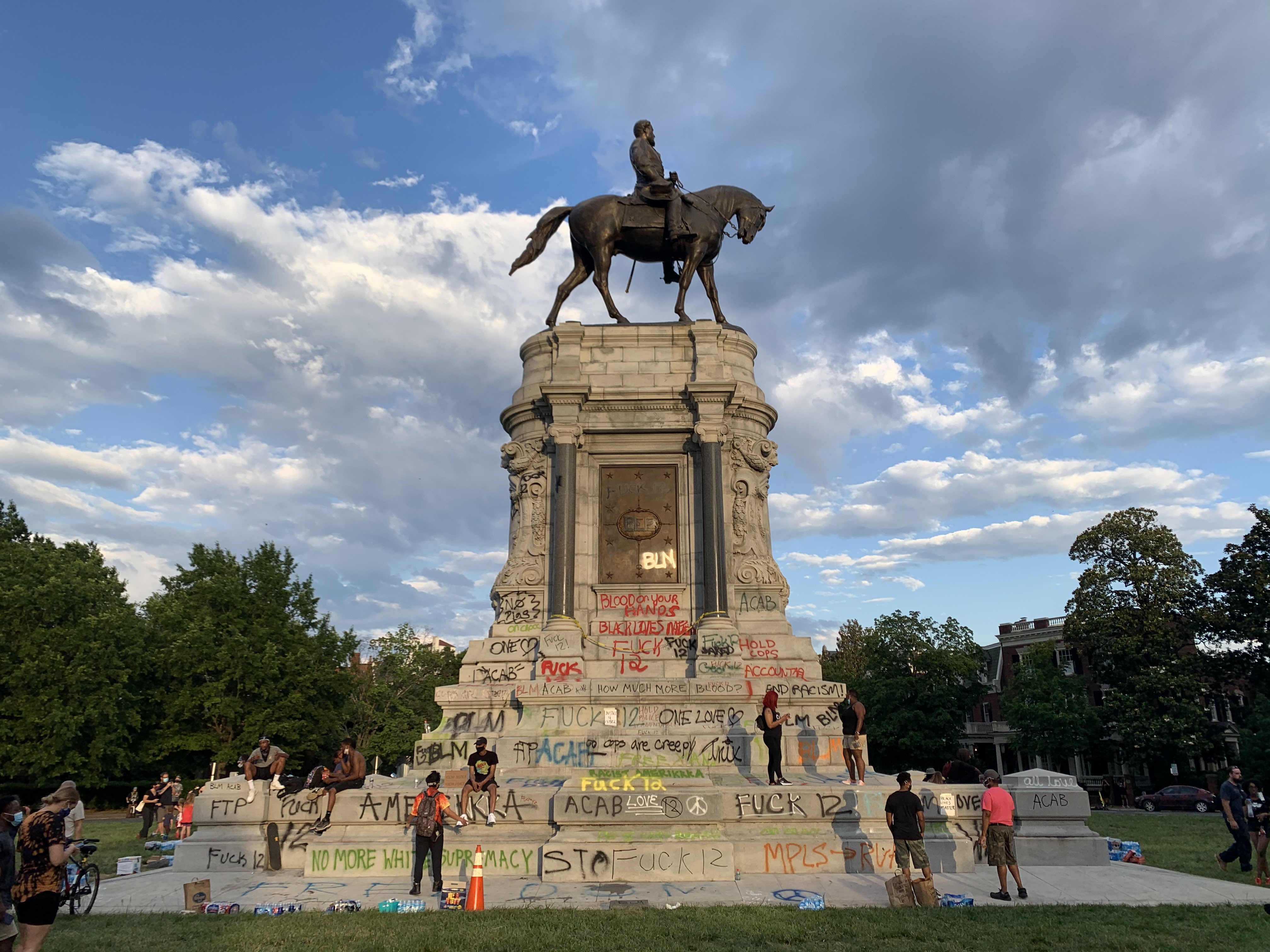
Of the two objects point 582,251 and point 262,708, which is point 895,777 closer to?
point 582,251

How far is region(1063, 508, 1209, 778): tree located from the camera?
48.8 meters

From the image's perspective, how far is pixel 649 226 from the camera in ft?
84.5

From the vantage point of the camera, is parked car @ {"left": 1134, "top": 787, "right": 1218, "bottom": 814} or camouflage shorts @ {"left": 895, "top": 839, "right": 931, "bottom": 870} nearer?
camouflage shorts @ {"left": 895, "top": 839, "right": 931, "bottom": 870}

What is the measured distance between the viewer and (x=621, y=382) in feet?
80.7

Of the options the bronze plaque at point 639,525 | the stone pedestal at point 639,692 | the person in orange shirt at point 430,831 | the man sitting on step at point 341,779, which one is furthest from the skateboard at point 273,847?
the bronze plaque at point 639,525

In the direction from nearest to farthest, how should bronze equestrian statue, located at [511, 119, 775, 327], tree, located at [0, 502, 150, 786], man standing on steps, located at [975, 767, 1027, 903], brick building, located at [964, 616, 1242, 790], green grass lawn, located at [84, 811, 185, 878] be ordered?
man standing on steps, located at [975, 767, 1027, 903] → green grass lawn, located at [84, 811, 185, 878] → bronze equestrian statue, located at [511, 119, 775, 327] → tree, located at [0, 502, 150, 786] → brick building, located at [964, 616, 1242, 790]

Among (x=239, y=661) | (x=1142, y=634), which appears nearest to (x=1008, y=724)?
(x=1142, y=634)

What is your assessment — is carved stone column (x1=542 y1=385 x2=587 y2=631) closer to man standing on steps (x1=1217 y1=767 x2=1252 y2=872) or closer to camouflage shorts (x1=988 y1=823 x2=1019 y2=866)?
camouflage shorts (x1=988 y1=823 x2=1019 y2=866)

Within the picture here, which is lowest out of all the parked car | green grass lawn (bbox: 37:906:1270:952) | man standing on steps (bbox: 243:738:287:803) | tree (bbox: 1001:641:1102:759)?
the parked car

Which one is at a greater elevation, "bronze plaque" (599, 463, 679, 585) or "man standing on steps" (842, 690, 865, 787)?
"bronze plaque" (599, 463, 679, 585)

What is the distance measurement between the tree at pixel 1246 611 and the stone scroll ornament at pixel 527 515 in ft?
141

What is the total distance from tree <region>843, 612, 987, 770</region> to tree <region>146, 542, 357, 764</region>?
35185 mm

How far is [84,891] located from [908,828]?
457 inches

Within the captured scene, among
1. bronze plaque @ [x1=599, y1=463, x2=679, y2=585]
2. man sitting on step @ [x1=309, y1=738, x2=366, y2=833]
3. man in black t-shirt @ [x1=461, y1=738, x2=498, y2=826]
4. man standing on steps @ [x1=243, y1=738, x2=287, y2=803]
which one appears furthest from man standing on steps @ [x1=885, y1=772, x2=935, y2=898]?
man standing on steps @ [x1=243, y1=738, x2=287, y2=803]
